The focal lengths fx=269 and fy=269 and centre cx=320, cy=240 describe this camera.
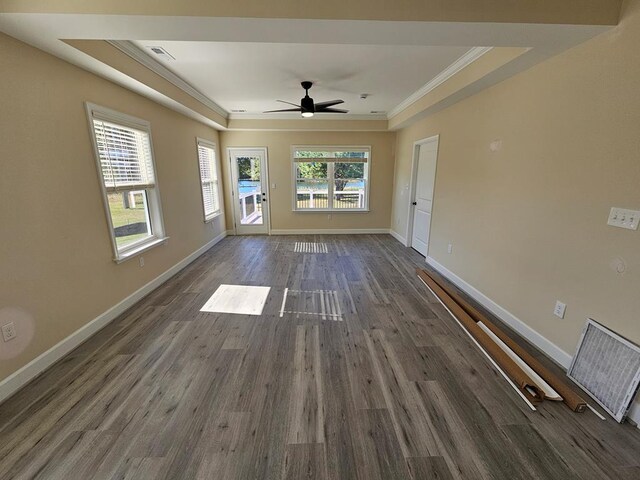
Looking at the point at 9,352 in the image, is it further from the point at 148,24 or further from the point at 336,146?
the point at 336,146

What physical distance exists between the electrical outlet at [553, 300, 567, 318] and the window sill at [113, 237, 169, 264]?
4.23m

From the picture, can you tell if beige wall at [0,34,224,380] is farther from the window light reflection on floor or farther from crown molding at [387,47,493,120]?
crown molding at [387,47,493,120]

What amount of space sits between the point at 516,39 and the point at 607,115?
816 mm

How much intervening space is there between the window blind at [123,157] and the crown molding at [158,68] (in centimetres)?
72

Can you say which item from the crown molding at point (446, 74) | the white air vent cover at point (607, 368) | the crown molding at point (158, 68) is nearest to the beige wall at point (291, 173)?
the crown molding at point (446, 74)

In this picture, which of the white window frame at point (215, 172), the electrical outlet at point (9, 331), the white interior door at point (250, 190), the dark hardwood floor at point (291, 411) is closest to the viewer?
the dark hardwood floor at point (291, 411)

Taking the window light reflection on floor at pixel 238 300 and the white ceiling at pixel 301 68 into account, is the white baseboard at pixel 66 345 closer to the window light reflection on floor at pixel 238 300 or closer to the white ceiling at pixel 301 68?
the window light reflection on floor at pixel 238 300

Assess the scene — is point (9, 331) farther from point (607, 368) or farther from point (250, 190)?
point (250, 190)

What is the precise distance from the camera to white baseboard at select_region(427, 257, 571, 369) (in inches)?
87.4

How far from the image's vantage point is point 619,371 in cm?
175

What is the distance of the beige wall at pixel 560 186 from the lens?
176 centimetres

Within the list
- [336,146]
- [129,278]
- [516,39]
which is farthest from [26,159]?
[336,146]

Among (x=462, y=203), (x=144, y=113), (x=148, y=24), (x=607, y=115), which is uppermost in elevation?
(x=148, y=24)

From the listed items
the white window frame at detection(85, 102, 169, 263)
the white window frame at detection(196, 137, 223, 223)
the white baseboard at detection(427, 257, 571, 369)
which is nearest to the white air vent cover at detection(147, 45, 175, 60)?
the white window frame at detection(85, 102, 169, 263)
